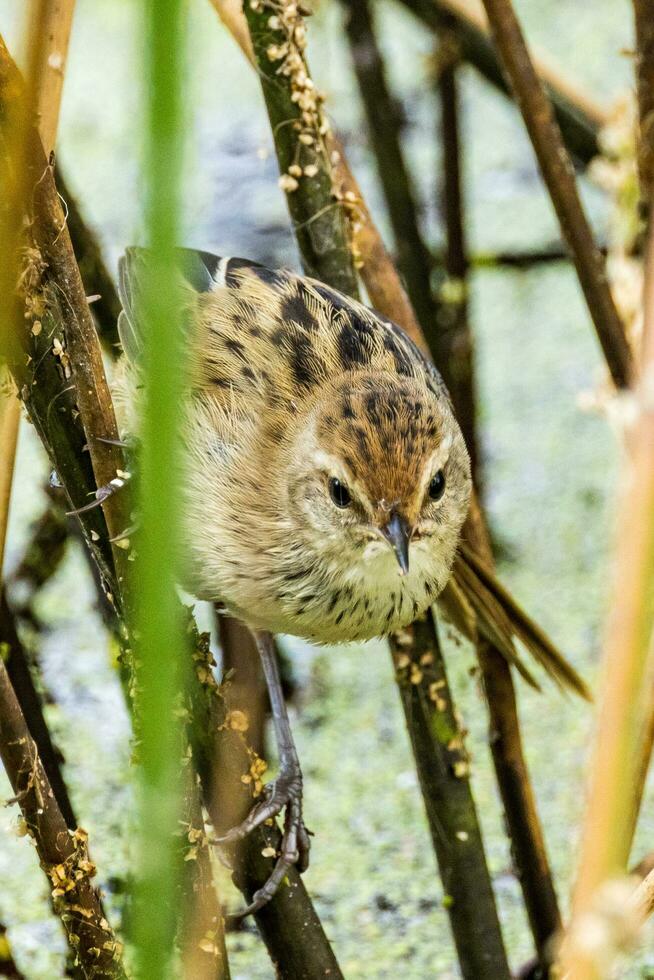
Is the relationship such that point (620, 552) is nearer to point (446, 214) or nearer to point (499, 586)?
point (499, 586)

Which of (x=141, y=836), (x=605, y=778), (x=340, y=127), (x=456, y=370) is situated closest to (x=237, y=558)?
(x=141, y=836)

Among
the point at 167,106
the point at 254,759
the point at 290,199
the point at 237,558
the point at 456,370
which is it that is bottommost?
the point at 456,370

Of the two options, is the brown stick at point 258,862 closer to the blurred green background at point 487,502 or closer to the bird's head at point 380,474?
the blurred green background at point 487,502

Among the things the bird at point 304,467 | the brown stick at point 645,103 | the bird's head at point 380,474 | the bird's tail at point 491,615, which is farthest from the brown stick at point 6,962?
the brown stick at point 645,103

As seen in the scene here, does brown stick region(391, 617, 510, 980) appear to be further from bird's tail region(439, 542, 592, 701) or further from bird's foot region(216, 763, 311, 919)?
bird's foot region(216, 763, 311, 919)

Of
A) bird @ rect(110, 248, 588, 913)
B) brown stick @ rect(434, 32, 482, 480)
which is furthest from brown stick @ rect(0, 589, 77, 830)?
→ brown stick @ rect(434, 32, 482, 480)
